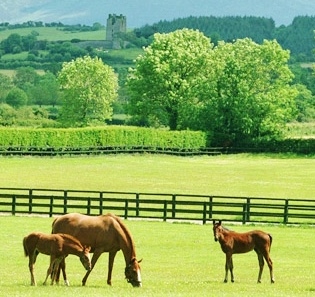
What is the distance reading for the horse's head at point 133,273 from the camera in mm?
23781

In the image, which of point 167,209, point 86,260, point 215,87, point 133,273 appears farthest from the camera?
point 215,87

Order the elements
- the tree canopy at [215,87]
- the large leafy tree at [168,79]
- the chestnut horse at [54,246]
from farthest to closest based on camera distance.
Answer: the large leafy tree at [168,79] < the tree canopy at [215,87] < the chestnut horse at [54,246]

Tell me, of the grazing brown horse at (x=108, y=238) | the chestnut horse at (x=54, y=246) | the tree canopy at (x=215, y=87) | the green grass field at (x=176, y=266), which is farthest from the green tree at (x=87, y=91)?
the chestnut horse at (x=54, y=246)

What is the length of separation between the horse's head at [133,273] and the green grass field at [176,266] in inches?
9.9

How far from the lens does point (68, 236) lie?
23.5 m

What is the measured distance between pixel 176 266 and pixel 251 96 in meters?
72.9

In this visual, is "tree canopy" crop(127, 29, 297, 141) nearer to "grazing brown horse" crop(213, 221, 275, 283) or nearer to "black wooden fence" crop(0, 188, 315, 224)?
"black wooden fence" crop(0, 188, 315, 224)

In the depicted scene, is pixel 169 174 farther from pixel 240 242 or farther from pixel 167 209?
pixel 240 242

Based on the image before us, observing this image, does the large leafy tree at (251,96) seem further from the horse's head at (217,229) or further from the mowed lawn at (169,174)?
the horse's head at (217,229)

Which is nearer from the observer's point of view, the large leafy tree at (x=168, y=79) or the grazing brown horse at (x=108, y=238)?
the grazing brown horse at (x=108, y=238)

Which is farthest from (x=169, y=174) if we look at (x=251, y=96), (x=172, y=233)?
(x=172, y=233)

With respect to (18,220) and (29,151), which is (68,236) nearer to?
(18,220)

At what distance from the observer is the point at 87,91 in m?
142

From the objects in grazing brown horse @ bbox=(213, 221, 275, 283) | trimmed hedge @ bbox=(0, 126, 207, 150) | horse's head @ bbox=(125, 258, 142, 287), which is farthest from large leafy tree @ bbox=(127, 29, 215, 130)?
horse's head @ bbox=(125, 258, 142, 287)
